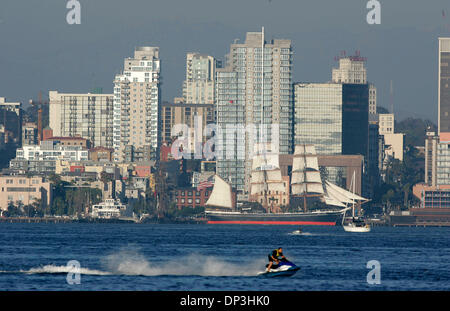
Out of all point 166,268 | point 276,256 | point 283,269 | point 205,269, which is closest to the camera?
point 276,256

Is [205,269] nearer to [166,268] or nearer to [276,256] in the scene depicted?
[166,268]

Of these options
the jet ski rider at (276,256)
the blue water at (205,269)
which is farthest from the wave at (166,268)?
the jet ski rider at (276,256)

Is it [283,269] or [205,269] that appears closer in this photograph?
[283,269]

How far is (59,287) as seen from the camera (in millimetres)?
65438

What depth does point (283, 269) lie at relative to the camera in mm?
69188

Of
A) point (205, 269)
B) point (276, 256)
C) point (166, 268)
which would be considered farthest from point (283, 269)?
point (166, 268)

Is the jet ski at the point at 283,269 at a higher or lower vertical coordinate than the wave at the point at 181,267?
higher

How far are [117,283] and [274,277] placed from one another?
31.9 feet

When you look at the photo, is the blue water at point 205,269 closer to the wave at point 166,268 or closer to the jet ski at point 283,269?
the wave at point 166,268

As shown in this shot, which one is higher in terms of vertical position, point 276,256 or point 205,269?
point 276,256

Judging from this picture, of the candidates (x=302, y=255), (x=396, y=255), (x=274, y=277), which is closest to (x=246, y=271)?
(x=274, y=277)

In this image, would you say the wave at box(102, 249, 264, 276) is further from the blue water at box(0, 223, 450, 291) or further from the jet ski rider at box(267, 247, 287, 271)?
the jet ski rider at box(267, 247, 287, 271)

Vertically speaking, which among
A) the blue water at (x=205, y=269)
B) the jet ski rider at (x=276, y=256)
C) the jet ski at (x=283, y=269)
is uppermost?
the jet ski rider at (x=276, y=256)

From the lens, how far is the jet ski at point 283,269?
226 feet
